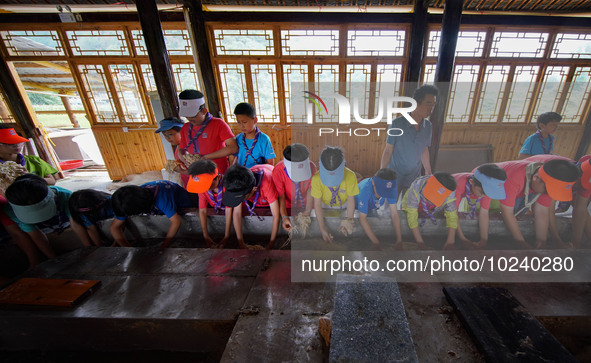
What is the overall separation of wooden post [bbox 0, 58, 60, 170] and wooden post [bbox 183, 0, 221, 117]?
4448 mm

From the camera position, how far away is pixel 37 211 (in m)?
2.42

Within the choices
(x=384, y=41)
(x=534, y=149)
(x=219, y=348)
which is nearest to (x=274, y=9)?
(x=384, y=41)

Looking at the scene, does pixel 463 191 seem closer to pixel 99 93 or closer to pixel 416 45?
pixel 416 45

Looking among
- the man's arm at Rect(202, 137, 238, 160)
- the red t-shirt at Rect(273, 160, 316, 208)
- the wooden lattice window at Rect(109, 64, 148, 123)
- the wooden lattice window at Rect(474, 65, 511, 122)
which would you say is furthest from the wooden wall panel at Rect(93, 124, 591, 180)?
the red t-shirt at Rect(273, 160, 316, 208)

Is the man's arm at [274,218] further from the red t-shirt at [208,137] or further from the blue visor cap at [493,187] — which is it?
the blue visor cap at [493,187]

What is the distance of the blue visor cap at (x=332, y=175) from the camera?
2358 mm

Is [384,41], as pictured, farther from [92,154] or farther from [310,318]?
[92,154]

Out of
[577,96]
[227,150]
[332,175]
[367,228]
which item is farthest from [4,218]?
[577,96]

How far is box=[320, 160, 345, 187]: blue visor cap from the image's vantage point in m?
2.36

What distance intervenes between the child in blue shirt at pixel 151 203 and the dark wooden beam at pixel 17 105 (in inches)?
198

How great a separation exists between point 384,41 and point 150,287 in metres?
5.86

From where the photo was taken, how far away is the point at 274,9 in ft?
15.1

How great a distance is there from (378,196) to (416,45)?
390 centimetres

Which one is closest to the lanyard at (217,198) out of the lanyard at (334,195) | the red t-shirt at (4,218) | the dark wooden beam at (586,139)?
the lanyard at (334,195)
